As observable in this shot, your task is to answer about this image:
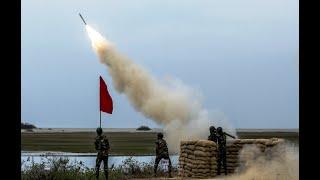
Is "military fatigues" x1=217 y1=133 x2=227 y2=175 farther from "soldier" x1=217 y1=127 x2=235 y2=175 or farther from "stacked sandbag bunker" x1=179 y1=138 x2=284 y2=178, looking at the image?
"stacked sandbag bunker" x1=179 y1=138 x2=284 y2=178

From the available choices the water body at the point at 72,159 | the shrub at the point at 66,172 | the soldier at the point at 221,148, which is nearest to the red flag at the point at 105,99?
the shrub at the point at 66,172

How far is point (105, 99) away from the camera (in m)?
23.7

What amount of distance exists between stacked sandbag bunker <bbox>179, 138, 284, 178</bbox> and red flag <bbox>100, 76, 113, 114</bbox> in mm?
3573

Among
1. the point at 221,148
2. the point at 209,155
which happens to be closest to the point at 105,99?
the point at 209,155

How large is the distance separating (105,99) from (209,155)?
424 centimetres

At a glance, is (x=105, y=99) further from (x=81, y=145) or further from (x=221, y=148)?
(x=81, y=145)

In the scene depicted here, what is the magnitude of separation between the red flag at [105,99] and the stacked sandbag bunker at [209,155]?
3573 mm

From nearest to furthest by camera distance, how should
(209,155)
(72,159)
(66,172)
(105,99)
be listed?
(105,99), (66,172), (209,155), (72,159)

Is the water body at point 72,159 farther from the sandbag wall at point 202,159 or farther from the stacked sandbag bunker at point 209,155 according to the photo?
the sandbag wall at point 202,159

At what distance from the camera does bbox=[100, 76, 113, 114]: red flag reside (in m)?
23.6
